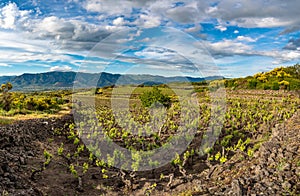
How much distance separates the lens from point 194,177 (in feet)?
29.1

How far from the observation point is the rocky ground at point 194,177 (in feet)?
21.1

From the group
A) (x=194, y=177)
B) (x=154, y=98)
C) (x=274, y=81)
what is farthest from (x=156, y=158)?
(x=274, y=81)

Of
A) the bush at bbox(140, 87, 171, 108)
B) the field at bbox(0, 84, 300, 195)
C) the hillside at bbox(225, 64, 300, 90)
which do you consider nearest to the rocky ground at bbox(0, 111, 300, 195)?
the field at bbox(0, 84, 300, 195)

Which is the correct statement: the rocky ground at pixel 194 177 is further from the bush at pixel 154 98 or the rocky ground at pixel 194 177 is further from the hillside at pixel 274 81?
the hillside at pixel 274 81

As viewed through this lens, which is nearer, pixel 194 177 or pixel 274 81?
pixel 194 177

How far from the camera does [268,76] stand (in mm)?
38125

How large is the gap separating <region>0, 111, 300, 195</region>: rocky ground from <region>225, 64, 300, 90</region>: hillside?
22752mm

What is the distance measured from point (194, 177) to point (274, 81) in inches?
1096

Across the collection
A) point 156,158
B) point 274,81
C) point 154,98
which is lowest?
point 156,158

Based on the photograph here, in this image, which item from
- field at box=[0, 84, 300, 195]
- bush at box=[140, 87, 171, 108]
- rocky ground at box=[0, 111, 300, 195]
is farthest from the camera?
bush at box=[140, 87, 171, 108]

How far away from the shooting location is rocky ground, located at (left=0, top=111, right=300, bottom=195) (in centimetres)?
643

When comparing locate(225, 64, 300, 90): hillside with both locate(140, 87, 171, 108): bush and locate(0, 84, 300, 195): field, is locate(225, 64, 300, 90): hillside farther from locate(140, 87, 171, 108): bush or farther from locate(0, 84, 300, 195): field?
locate(0, 84, 300, 195): field

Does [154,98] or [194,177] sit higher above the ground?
[154,98]

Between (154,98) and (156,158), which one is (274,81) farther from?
(156,158)
